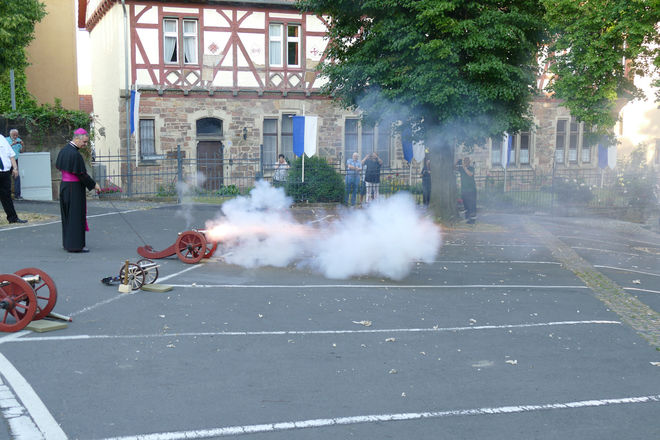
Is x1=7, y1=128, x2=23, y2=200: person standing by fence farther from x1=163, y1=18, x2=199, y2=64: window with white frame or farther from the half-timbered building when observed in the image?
x1=163, y1=18, x2=199, y2=64: window with white frame

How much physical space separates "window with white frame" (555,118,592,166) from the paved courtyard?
23357 millimetres

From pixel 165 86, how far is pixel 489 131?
50.5 feet

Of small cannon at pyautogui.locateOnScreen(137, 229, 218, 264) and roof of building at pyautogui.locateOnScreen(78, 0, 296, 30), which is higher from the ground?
roof of building at pyautogui.locateOnScreen(78, 0, 296, 30)

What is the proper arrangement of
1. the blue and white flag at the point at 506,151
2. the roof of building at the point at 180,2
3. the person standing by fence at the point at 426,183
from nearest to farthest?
the person standing by fence at the point at 426,183
the roof of building at the point at 180,2
the blue and white flag at the point at 506,151

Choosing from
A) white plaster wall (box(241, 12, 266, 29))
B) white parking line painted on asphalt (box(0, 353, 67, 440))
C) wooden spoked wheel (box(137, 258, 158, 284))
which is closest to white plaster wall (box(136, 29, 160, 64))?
white plaster wall (box(241, 12, 266, 29))

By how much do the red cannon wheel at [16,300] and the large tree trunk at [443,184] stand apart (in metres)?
12.9

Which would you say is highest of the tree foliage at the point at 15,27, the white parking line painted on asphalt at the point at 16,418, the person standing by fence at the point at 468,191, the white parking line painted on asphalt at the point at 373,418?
the tree foliage at the point at 15,27

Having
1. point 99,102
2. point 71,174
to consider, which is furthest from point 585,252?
point 99,102

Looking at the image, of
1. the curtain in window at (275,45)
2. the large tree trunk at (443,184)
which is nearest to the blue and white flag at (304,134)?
the large tree trunk at (443,184)

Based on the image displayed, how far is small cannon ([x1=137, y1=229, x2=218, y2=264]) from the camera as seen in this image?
1227 cm

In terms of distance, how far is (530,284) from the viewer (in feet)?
39.0

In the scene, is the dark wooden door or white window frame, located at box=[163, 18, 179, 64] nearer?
the dark wooden door

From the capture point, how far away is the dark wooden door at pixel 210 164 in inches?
1083

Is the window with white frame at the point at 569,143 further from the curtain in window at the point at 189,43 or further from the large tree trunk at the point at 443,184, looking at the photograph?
the curtain in window at the point at 189,43
